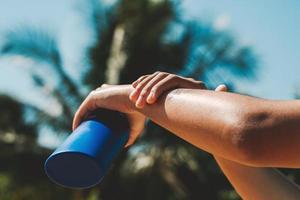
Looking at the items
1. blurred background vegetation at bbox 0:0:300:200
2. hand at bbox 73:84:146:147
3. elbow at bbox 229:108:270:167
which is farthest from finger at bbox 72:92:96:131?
blurred background vegetation at bbox 0:0:300:200

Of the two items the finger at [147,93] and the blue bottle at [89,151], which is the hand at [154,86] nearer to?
the finger at [147,93]

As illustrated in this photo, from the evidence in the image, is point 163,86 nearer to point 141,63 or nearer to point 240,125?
point 240,125

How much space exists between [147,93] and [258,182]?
1.53 ft

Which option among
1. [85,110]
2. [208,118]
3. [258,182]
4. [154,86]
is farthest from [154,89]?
[258,182]

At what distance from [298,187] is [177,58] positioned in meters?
12.3

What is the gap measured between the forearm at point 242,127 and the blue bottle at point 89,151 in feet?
0.84

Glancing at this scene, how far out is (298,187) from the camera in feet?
4.68

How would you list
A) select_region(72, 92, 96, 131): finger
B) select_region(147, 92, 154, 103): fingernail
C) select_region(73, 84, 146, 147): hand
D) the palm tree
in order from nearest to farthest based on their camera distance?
select_region(147, 92, 154, 103): fingernail, select_region(73, 84, 146, 147): hand, select_region(72, 92, 96, 131): finger, the palm tree

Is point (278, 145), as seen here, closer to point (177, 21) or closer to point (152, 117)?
point (152, 117)

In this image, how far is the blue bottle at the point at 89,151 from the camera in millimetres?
1171

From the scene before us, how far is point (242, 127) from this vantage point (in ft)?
2.90

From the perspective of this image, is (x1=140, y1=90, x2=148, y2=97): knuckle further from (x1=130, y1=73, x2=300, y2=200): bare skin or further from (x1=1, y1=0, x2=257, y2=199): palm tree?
(x1=1, y1=0, x2=257, y2=199): palm tree

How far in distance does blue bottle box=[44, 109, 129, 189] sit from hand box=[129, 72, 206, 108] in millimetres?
123

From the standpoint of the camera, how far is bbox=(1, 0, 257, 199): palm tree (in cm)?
1348
